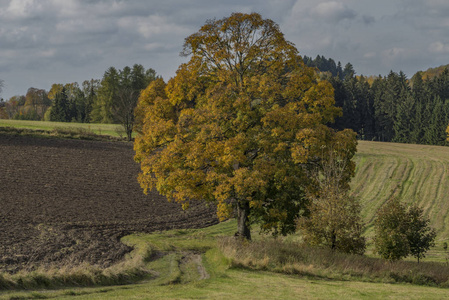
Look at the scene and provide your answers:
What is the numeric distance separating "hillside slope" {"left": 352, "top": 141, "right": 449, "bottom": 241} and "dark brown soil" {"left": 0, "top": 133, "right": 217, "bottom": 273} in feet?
57.3

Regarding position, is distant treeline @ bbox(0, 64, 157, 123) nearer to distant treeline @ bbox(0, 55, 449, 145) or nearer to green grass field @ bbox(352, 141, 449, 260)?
distant treeline @ bbox(0, 55, 449, 145)

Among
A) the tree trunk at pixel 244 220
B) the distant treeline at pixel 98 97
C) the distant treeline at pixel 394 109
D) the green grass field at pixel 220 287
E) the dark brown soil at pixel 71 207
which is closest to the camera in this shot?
the green grass field at pixel 220 287

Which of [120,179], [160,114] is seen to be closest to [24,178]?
[120,179]

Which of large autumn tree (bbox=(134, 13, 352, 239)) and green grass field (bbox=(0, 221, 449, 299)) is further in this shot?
large autumn tree (bbox=(134, 13, 352, 239))

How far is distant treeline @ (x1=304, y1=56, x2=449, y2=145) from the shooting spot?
112m

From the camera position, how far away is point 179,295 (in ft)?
54.8

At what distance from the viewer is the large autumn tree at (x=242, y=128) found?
2812 cm

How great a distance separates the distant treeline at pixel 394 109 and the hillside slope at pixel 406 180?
41771 millimetres

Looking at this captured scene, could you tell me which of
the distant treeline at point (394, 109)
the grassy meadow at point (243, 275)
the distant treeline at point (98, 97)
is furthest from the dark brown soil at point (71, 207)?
the distant treeline at point (394, 109)

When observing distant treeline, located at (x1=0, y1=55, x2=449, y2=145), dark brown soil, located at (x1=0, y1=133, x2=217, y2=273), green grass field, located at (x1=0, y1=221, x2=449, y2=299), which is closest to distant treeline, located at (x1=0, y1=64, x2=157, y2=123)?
distant treeline, located at (x1=0, y1=55, x2=449, y2=145)

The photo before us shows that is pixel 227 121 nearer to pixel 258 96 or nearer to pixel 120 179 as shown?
pixel 258 96

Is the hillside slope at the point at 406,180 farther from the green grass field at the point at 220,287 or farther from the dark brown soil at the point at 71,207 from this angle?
the green grass field at the point at 220,287

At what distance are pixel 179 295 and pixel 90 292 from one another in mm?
3220

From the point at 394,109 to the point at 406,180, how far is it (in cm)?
7542
